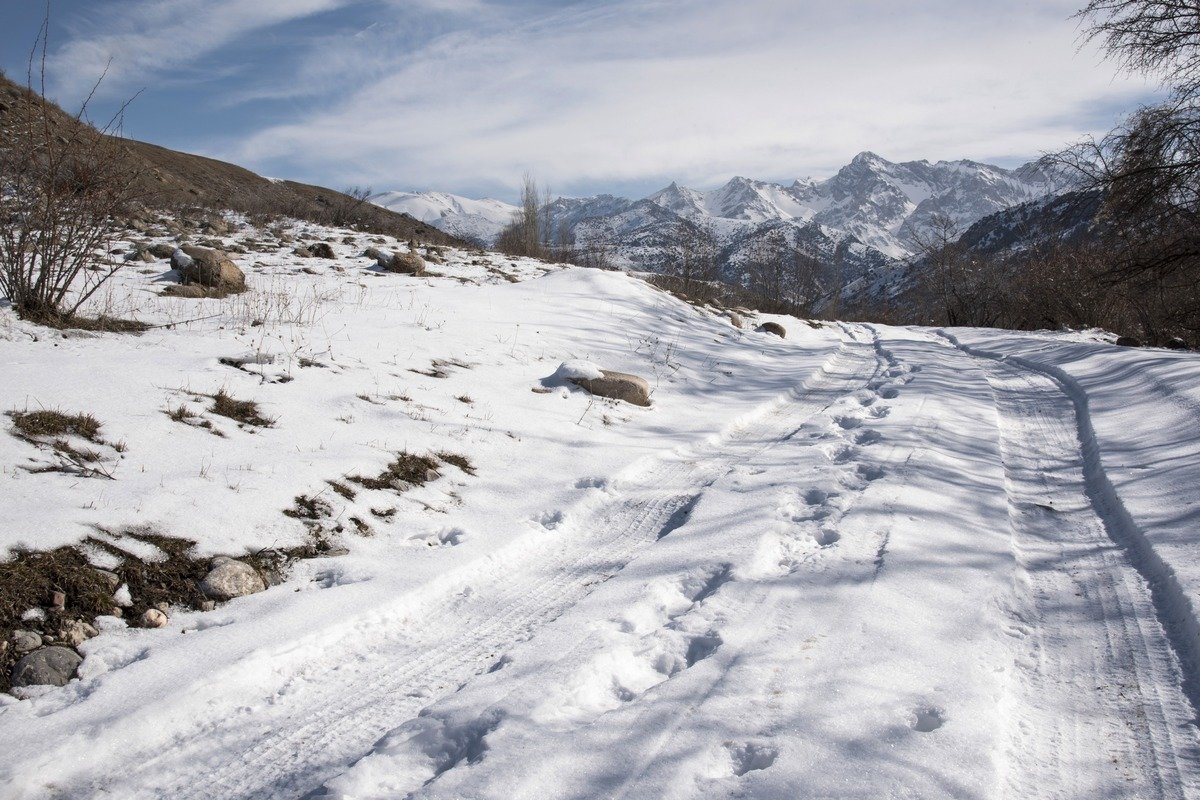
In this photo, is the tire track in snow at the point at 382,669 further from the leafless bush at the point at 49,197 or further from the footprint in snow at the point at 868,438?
the leafless bush at the point at 49,197

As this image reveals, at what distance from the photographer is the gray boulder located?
23.5 feet

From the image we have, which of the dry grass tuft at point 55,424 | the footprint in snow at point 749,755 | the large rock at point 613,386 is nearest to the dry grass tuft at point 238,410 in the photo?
the dry grass tuft at point 55,424

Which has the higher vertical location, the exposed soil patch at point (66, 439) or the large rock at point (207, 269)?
the large rock at point (207, 269)

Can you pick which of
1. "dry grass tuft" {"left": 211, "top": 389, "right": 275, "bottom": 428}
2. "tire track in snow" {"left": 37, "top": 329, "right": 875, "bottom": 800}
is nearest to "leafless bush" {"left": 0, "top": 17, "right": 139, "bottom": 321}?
"dry grass tuft" {"left": 211, "top": 389, "right": 275, "bottom": 428}

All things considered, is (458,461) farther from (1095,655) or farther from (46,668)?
(1095,655)

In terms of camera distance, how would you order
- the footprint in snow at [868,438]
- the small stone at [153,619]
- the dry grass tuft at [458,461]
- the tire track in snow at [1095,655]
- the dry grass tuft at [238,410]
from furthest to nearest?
the footprint in snow at [868,438] < the dry grass tuft at [458,461] < the dry grass tuft at [238,410] < the small stone at [153,619] < the tire track in snow at [1095,655]

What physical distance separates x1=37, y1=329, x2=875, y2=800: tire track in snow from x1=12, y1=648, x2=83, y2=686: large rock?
0.59 metres

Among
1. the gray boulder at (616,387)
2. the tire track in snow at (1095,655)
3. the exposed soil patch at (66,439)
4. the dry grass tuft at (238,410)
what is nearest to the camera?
the tire track in snow at (1095,655)

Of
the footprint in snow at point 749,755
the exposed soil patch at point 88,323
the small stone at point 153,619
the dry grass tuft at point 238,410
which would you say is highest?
the exposed soil patch at point 88,323

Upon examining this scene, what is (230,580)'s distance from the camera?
3.18 meters

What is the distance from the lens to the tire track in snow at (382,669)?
2.17 meters

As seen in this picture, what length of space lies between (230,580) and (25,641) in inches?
30.6

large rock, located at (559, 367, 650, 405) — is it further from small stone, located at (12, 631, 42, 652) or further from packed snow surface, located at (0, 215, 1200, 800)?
small stone, located at (12, 631, 42, 652)

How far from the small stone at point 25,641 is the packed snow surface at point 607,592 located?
0.18 meters
